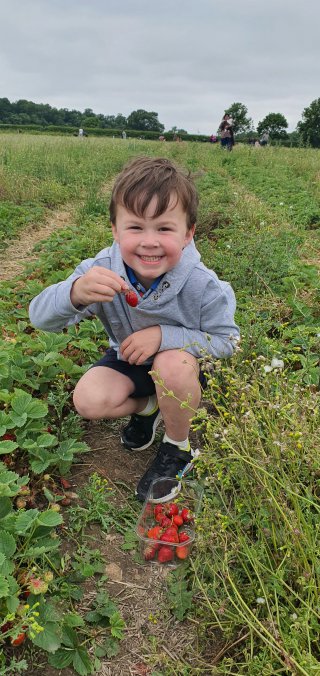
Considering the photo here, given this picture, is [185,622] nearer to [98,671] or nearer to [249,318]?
[98,671]

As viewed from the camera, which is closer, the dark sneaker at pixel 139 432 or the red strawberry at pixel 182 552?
the red strawberry at pixel 182 552

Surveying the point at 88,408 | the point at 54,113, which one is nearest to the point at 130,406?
the point at 88,408

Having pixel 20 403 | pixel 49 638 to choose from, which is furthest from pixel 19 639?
pixel 20 403

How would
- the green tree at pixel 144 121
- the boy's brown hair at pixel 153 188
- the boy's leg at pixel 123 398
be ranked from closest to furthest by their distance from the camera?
the boy's brown hair at pixel 153 188 → the boy's leg at pixel 123 398 → the green tree at pixel 144 121

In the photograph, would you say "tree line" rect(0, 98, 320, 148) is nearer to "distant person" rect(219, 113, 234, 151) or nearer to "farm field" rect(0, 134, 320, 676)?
"distant person" rect(219, 113, 234, 151)

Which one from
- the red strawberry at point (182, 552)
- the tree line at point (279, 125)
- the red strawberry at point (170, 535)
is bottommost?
the red strawberry at point (182, 552)

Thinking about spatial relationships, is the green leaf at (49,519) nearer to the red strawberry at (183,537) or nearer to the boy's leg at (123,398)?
the red strawberry at (183,537)

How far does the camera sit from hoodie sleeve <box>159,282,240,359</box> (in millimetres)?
2297

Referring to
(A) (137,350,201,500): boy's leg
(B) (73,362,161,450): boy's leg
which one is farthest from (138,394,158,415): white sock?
(A) (137,350,201,500): boy's leg

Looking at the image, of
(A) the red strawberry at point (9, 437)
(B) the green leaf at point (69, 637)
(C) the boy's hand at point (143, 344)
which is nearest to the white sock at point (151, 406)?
(C) the boy's hand at point (143, 344)

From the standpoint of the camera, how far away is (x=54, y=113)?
77625 mm

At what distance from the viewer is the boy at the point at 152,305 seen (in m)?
2.13

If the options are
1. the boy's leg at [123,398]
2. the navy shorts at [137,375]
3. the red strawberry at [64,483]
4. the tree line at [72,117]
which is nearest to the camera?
the red strawberry at [64,483]

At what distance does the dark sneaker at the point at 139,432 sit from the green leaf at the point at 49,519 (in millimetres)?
888
